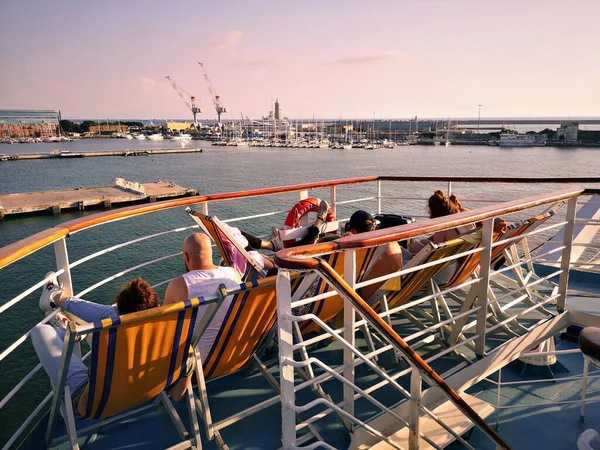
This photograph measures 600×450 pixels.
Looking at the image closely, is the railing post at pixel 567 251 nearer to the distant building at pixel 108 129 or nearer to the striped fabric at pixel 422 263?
the striped fabric at pixel 422 263

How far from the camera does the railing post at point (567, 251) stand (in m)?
2.40

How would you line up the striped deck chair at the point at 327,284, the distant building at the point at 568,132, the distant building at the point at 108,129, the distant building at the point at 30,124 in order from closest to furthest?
1. the striped deck chair at the point at 327,284
2. the distant building at the point at 568,132
3. the distant building at the point at 30,124
4. the distant building at the point at 108,129

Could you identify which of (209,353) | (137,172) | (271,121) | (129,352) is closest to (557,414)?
(209,353)

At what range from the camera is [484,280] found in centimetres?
207

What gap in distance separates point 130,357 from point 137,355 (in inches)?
0.8

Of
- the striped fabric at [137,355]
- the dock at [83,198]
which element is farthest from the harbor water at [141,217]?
the striped fabric at [137,355]

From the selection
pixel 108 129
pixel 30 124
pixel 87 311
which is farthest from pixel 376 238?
pixel 108 129

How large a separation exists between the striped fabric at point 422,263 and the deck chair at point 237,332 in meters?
0.57

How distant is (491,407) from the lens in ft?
6.56

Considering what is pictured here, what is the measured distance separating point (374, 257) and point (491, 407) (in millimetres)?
938

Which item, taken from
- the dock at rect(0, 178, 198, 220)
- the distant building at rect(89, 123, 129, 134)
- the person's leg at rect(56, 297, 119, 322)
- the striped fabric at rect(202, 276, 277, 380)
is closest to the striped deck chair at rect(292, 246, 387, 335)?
the striped fabric at rect(202, 276, 277, 380)

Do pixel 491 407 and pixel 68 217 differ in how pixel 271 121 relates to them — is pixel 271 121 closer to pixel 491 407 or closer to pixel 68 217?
pixel 68 217

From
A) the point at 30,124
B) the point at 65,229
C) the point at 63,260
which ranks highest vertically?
the point at 30,124

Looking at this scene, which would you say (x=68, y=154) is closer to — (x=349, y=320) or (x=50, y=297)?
(x=50, y=297)
